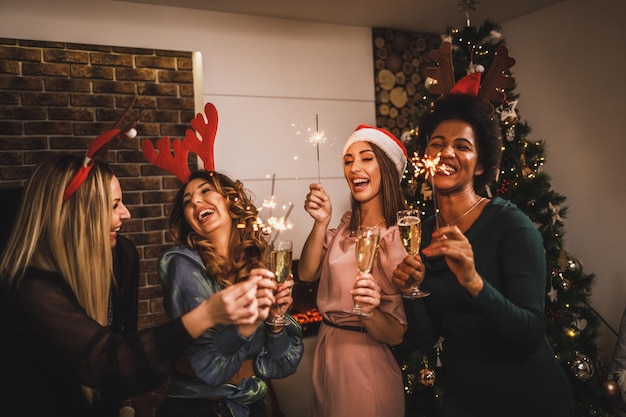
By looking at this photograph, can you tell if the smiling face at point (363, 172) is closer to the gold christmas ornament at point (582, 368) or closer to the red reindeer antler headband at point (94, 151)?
the red reindeer antler headband at point (94, 151)

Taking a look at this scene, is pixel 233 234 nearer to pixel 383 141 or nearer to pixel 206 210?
pixel 206 210

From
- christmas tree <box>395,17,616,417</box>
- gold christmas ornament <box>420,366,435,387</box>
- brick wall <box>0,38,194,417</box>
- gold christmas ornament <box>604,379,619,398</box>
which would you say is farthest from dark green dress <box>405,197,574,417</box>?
brick wall <box>0,38,194,417</box>

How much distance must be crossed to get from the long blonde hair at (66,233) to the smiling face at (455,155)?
1.16 m

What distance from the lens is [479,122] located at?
5.87 feet

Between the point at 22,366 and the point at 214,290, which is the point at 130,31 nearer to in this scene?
the point at 214,290

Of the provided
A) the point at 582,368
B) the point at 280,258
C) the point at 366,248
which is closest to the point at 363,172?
the point at 366,248

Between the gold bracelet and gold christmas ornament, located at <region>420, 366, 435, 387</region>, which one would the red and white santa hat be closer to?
the gold bracelet

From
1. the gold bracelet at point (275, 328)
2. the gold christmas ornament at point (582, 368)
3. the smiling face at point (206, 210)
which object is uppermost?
the smiling face at point (206, 210)

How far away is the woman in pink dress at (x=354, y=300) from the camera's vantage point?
6.16 feet

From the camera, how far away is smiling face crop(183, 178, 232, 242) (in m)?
1.87

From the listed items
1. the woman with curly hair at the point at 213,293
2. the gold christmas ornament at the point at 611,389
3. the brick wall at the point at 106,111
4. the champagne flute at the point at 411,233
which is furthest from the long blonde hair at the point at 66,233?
the gold christmas ornament at the point at 611,389

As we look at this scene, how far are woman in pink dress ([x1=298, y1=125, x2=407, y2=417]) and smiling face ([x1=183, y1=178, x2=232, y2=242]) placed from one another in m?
0.39

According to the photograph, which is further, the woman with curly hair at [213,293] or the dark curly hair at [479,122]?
the dark curly hair at [479,122]

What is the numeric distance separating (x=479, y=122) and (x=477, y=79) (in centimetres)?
20
